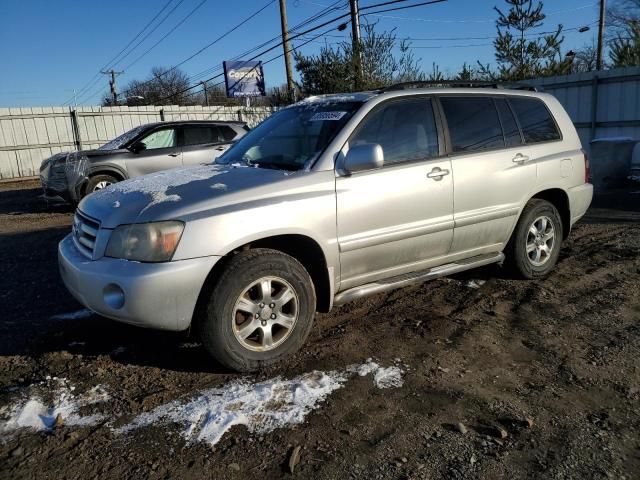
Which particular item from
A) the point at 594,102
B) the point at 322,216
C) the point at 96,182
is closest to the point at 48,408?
the point at 322,216

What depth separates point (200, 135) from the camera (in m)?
10.5

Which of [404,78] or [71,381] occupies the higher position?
[404,78]

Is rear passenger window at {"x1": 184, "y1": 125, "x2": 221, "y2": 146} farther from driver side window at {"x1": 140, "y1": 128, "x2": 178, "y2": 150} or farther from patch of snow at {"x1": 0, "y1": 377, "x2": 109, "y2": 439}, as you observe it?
patch of snow at {"x1": 0, "y1": 377, "x2": 109, "y2": 439}

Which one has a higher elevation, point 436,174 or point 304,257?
point 436,174

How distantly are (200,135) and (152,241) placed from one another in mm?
7830

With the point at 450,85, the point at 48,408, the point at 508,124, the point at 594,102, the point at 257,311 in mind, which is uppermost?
the point at 450,85

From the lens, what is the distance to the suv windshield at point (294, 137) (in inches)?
152

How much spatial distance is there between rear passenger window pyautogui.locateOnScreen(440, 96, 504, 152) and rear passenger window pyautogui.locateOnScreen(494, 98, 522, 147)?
6 centimetres

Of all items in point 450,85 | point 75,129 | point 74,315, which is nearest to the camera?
point 74,315

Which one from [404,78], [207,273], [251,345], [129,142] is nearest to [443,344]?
[251,345]

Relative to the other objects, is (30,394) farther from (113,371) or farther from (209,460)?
(209,460)

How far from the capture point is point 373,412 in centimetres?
291

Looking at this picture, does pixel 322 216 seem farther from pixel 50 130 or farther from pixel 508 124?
pixel 50 130

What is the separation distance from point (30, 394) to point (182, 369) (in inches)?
35.6
